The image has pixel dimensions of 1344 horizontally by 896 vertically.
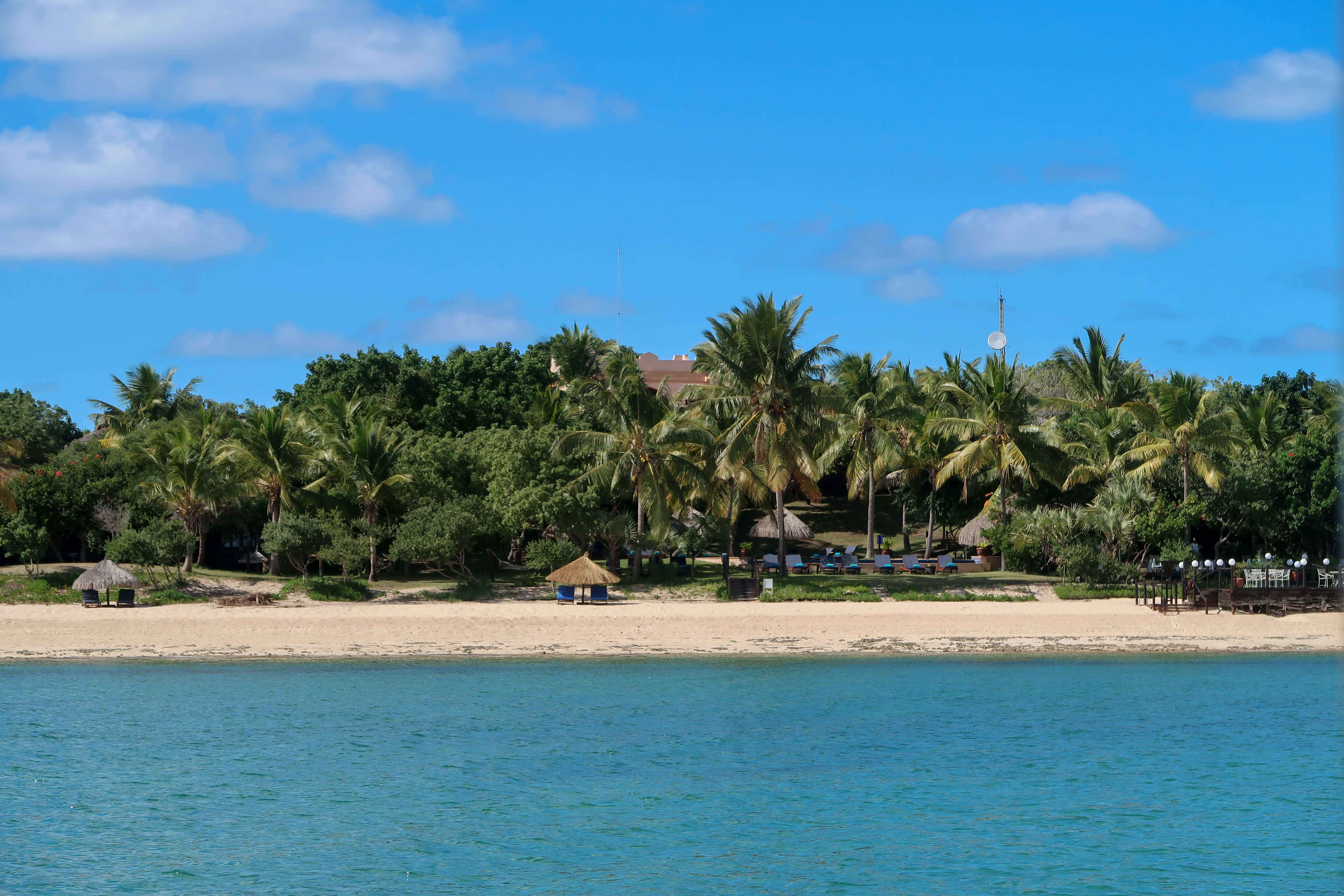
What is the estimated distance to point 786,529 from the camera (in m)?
39.8

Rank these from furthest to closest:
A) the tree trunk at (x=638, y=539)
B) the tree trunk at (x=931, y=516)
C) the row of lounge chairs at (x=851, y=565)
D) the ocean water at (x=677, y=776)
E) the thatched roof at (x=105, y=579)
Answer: the tree trunk at (x=931, y=516)
the row of lounge chairs at (x=851, y=565)
the tree trunk at (x=638, y=539)
the thatched roof at (x=105, y=579)
the ocean water at (x=677, y=776)

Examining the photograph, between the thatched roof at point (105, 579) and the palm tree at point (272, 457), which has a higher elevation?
the palm tree at point (272, 457)

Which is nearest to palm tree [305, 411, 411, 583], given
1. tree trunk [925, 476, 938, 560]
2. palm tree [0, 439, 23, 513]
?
palm tree [0, 439, 23, 513]

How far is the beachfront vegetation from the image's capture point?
105 ft

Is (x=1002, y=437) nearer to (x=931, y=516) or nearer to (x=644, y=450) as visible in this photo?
(x=931, y=516)

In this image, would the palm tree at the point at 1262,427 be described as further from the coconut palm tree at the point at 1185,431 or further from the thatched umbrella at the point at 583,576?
the thatched umbrella at the point at 583,576

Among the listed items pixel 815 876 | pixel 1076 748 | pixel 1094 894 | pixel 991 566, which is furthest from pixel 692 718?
pixel 991 566

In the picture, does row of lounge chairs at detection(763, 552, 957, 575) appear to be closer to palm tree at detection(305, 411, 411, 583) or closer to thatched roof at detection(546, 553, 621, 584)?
thatched roof at detection(546, 553, 621, 584)

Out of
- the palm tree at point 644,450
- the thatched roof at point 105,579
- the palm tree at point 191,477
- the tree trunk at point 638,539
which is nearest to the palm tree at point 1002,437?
the palm tree at point 644,450

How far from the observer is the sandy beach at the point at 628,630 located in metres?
25.5

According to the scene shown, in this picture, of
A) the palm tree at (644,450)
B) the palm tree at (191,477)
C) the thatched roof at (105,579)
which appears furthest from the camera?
the palm tree at (191,477)

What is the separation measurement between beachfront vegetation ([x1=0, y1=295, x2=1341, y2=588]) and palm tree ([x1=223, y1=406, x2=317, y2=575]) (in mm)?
62

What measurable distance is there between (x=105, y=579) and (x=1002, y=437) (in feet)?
81.9

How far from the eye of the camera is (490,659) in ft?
83.1
